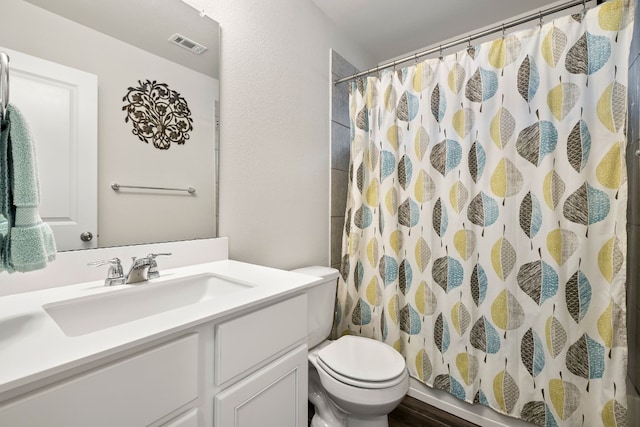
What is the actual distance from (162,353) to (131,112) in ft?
2.91

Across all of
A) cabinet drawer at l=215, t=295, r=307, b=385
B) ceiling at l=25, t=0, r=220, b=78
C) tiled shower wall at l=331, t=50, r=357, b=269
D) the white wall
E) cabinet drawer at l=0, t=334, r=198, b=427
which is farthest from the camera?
tiled shower wall at l=331, t=50, r=357, b=269

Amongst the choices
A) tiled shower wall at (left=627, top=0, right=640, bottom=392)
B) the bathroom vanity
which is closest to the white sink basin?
the bathroom vanity

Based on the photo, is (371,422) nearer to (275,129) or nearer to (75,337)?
(75,337)

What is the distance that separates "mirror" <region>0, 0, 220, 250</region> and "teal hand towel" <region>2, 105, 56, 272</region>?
0.27m

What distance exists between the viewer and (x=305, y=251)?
1748mm

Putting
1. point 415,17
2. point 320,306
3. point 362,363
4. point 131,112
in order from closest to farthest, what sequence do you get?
point 131,112
point 362,363
point 320,306
point 415,17

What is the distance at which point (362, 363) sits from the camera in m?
1.29

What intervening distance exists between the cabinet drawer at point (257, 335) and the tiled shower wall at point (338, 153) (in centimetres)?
103

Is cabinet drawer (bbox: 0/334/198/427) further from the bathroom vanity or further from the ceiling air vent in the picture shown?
the ceiling air vent

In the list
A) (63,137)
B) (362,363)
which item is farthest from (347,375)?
(63,137)

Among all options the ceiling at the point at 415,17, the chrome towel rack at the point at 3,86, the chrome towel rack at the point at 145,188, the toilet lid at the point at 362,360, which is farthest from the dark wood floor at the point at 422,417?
the ceiling at the point at 415,17

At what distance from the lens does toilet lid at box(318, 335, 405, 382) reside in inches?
47.1

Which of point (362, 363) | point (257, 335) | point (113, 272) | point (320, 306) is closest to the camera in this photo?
point (257, 335)

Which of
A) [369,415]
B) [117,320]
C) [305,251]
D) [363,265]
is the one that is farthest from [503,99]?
[117,320]
